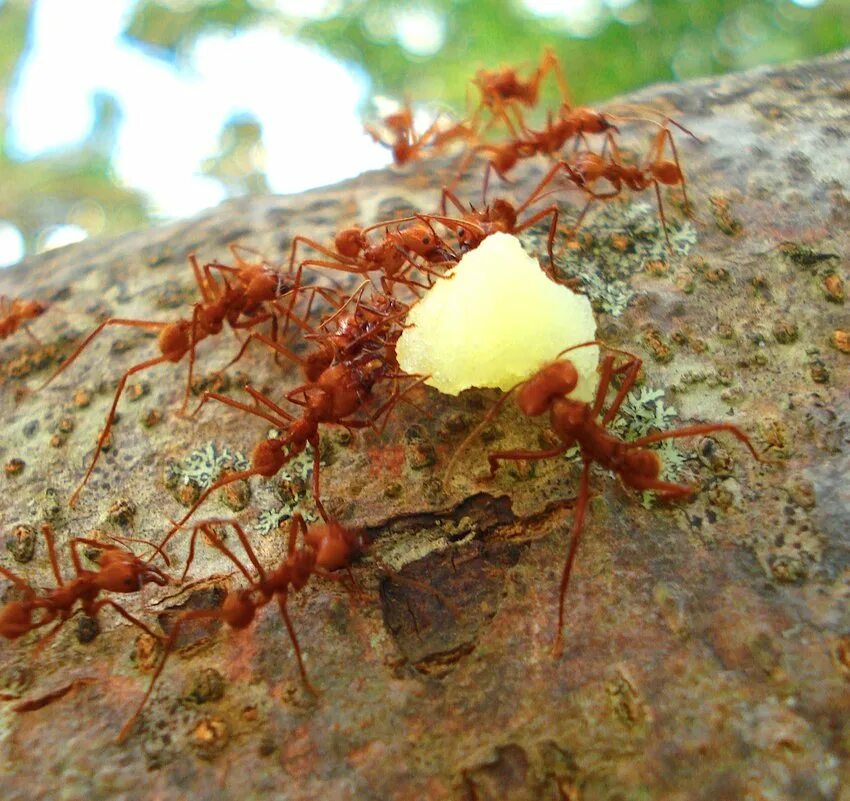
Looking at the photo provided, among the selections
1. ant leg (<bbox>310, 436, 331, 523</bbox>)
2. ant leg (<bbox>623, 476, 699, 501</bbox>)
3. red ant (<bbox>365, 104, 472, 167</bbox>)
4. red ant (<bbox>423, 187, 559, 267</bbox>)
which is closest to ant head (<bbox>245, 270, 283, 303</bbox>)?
red ant (<bbox>423, 187, 559, 267</bbox>)

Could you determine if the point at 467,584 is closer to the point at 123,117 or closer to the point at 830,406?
the point at 830,406

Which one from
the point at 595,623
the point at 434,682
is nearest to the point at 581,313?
the point at 595,623

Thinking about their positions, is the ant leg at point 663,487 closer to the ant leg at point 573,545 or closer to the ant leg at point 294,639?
the ant leg at point 573,545

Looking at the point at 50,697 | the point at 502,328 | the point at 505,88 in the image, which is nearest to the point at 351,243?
the point at 502,328

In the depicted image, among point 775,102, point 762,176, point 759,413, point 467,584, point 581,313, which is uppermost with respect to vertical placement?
point 775,102

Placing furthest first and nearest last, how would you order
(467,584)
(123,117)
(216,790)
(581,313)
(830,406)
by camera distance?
(123,117)
(581,313)
(830,406)
(467,584)
(216,790)

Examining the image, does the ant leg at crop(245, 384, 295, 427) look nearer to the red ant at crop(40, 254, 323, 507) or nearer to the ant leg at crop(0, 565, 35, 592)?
the red ant at crop(40, 254, 323, 507)

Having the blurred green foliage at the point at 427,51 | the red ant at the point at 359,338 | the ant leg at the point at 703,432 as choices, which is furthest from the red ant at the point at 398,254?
the blurred green foliage at the point at 427,51

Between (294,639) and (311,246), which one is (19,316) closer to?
(311,246)

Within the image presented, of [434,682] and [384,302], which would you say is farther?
[384,302]
